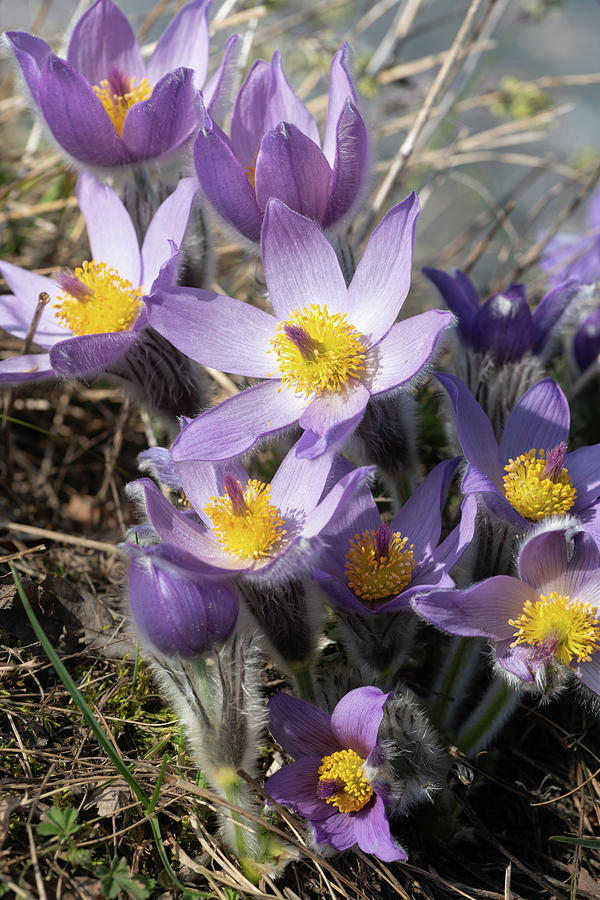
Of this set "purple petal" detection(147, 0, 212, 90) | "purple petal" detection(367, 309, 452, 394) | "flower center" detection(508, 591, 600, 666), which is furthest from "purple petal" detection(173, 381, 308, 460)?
"purple petal" detection(147, 0, 212, 90)

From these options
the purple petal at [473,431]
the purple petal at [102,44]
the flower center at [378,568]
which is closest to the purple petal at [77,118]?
the purple petal at [102,44]

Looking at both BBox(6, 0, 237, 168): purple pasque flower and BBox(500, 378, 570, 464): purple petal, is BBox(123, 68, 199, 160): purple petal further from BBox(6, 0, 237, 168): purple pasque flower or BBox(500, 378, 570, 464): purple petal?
BBox(500, 378, 570, 464): purple petal

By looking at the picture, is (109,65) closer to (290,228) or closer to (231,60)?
(231,60)

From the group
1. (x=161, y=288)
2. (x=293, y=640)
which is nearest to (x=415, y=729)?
(x=293, y=640)

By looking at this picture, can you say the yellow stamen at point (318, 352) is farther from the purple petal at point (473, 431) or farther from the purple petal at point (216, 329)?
the purple petal at point (473, 431)

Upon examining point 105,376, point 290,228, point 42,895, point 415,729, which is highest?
point 290,228
